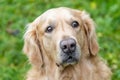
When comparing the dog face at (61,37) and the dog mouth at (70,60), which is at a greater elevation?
the dog face at (61,37)

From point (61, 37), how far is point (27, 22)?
356 cm

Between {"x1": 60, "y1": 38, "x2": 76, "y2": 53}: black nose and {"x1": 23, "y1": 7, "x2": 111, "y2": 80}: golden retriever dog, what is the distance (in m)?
0.11

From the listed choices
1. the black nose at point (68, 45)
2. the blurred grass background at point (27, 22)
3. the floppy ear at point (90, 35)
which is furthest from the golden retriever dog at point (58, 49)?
the blurred grass background at point (27, 22)

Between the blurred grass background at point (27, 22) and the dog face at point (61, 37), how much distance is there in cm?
152

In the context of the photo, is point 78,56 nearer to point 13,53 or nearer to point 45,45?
point 45,45

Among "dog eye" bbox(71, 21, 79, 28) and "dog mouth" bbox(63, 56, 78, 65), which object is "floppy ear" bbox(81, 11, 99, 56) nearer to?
"dog eye" bbox(71, 21, 79, 28)

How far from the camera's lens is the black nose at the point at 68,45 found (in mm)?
8320

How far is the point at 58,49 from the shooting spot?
27.9 feet

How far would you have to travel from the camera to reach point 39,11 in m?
12.4

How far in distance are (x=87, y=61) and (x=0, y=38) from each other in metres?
3.24

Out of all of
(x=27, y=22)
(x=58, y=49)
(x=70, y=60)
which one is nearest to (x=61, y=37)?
(x=58, y=49)

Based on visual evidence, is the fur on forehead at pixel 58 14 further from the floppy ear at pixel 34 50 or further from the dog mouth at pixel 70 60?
the dog mouth at pixel 70 60

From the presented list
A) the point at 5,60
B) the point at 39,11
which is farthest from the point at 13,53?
the point at 39,11

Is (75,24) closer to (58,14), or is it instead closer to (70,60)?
(58,14)
